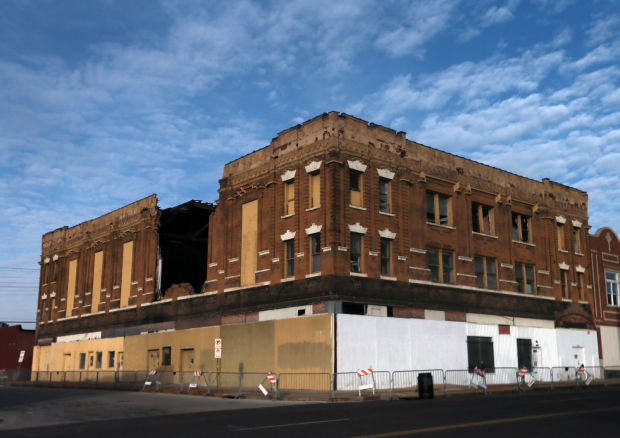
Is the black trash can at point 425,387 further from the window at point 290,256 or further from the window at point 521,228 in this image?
the window at point 521,228

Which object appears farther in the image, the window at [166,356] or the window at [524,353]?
the window at [166,356]

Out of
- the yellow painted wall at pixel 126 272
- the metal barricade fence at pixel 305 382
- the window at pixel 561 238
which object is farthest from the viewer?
the yellow painted wall at pixel 126 272

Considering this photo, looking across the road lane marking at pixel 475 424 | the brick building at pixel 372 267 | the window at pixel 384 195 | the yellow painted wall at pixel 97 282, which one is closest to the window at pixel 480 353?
the brick building at pixel 372 267

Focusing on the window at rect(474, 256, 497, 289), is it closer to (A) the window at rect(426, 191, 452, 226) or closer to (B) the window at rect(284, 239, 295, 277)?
(A) the window at rect(426, 191, 452, 226)

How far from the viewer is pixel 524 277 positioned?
4016 centimetres

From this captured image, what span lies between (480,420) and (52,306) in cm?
4739

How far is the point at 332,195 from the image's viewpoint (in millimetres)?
30391

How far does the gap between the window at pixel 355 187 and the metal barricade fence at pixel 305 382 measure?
873 cm

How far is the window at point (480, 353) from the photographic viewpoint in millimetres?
34875

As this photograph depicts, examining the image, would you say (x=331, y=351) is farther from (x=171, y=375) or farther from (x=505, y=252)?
(x=505, y=252)

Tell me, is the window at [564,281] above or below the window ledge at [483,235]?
below

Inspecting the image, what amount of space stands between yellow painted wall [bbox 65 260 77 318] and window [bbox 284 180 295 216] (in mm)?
26547

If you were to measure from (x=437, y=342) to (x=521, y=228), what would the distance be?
12010mm

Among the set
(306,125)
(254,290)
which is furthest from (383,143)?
(254,290)
